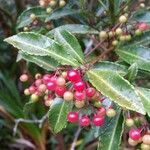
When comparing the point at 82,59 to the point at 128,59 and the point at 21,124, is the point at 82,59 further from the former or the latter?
the point at 21,124

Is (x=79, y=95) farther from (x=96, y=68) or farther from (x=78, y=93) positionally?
(x=96, y=68)

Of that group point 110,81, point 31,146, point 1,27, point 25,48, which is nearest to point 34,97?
point 25,48

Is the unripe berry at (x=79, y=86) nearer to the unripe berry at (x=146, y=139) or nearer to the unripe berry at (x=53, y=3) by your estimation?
the unripe berry at (x=146, y=139)

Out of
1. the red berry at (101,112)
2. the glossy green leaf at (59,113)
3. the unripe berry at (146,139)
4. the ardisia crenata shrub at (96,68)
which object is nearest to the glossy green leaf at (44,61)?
the ardisia crenata shrub at (96,68)

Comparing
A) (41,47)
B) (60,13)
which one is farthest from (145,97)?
(60,13)

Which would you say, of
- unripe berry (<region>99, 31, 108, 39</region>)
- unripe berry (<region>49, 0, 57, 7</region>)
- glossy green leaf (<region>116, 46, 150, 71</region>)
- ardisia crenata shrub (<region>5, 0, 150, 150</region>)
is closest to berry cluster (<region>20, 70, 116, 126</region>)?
ardisia crenata shrub (<region>5, 0, 150, 150</region>)

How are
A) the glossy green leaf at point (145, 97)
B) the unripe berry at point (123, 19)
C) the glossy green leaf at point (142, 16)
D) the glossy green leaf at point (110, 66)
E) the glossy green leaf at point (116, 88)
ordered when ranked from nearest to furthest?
the glossy green leaf at point (116, 88) < the glossy green leaf at point (145, 97) < the glossy green leaf at point (110, 66) < the unripe berry at point (123, 19) < the glossy green leaf at point (142, 16)
